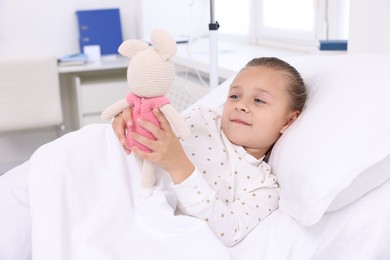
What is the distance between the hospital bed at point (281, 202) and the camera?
0.96 meters

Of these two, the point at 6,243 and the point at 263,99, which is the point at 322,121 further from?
the point at 6,243

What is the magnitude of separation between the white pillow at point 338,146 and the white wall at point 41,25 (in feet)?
9.20

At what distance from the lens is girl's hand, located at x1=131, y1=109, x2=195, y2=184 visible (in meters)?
0.95

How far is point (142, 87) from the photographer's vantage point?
3.12 ft

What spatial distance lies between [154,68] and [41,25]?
2911 mm

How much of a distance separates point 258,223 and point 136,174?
28 centimetres

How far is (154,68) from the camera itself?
0.94 metres

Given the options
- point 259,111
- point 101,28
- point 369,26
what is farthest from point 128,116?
point 101,28

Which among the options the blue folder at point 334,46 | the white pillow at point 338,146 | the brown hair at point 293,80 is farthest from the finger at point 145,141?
the blue folder at point 334,46

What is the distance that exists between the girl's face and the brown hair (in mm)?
14

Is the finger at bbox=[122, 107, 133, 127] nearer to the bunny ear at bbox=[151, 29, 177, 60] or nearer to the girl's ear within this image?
the bunny ear at bbox=[151, 29, 177, 60]

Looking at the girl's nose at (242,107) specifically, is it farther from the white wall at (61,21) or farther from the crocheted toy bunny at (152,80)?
the white wall at (61,21)

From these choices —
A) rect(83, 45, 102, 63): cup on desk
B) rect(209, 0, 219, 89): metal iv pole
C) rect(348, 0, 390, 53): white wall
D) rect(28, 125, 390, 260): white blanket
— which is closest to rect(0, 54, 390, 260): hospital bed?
rect(28, 125, 390, 260): white blanket

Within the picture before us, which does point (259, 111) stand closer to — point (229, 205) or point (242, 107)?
point (242, 107)
